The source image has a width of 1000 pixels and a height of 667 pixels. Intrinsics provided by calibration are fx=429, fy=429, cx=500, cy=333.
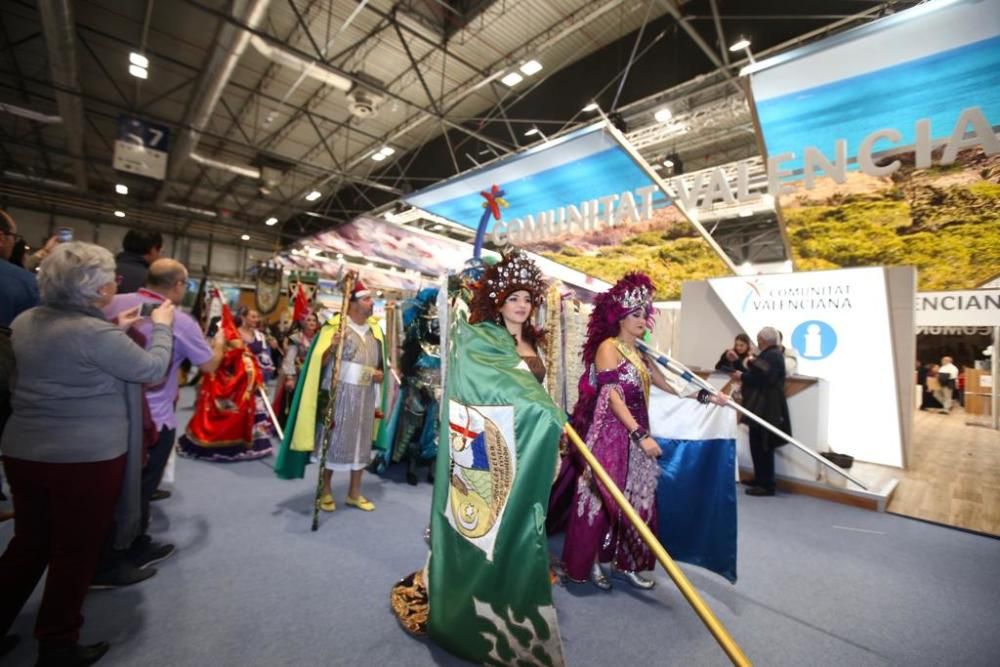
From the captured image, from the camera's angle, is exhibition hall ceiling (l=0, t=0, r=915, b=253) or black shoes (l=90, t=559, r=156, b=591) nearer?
black shoes (l=90, t=559, r=156, b=591)

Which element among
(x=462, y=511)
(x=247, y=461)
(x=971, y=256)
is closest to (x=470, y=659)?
(x=462, y=511)

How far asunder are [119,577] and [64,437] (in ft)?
3.88

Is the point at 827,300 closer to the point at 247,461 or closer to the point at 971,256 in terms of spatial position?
the point at 971,256

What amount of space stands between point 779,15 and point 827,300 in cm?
364

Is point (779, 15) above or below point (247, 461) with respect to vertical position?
above

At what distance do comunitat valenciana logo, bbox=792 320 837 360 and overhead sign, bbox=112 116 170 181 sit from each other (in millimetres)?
11390

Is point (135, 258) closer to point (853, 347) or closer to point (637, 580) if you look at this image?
point (637, 580)

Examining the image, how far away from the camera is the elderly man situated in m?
2.05

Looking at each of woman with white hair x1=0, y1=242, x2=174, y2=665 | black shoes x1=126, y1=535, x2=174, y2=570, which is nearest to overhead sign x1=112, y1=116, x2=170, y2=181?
black shoes x1=126, y1=535, x2=174, y2=570

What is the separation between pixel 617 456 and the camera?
2352mm

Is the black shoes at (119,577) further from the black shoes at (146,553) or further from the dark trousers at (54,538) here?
the dark trousers at (54,538)

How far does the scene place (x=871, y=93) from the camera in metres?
3.13

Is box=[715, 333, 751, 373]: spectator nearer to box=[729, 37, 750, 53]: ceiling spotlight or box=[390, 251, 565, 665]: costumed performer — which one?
box=[729, 37, 750, 53]: ceiling spotlight

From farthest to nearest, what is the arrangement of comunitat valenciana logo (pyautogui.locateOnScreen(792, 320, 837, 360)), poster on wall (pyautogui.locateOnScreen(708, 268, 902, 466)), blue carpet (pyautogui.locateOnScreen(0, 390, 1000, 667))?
comunitat valenciana logo (pyautogui.locateOnScreen(792, 320, 837, 360)) < poster on wall (pyautogui.locateOnScreen(708, 268, 902, 466)) < blue carpet (pyautogui.locateOnScreen(0, 390, 1000, 667))
